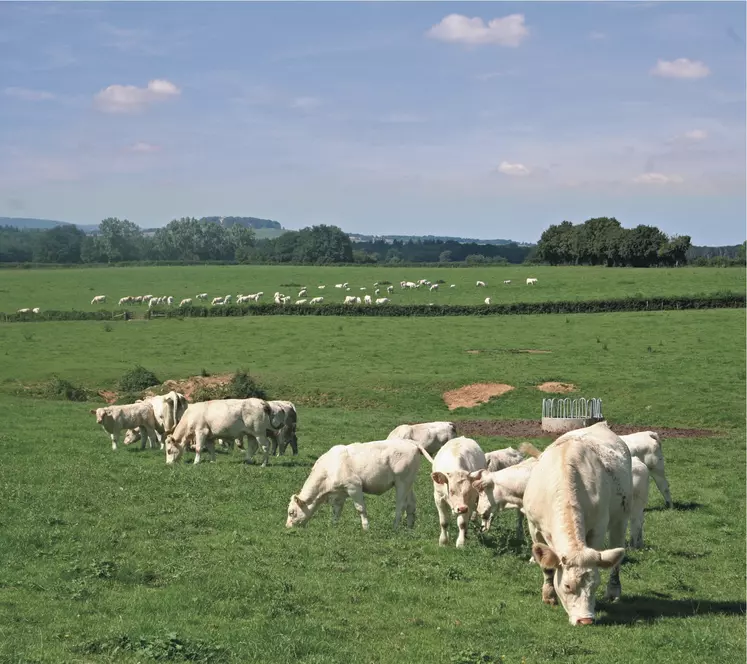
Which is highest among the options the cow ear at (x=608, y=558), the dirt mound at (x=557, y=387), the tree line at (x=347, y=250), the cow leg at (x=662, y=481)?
the tree line at (x=347, y=250)

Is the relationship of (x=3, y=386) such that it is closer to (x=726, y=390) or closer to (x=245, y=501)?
(x=245, y=501)

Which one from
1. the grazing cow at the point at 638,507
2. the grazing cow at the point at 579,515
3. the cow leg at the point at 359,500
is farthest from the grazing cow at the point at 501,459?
the grazing cow at the point at 579,515

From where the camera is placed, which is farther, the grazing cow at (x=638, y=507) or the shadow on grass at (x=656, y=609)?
the grazing cow at (x=638, y=507)

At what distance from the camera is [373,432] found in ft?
120

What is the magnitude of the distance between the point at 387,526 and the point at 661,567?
5351 mm

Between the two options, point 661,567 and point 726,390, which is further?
point 726,390

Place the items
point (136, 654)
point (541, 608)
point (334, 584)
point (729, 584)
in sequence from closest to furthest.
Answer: point (136, 654) → point (541, 608) → point (334, 584) → point (729, 584)

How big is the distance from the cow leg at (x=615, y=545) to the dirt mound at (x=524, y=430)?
71.2ft

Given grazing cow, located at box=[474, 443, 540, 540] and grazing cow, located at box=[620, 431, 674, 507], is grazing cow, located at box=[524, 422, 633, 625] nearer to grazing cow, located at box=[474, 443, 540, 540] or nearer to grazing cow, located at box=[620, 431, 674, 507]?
grazing cow, located at box=[474, 443, 540, 540]

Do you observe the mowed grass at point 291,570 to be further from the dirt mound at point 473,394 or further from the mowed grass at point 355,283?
the mowed grass at point 355,283

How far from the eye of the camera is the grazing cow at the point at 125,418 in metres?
30.2

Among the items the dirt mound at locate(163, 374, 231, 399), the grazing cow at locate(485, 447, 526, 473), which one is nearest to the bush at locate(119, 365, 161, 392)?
the dirt mound at locate(163, 374, 231, 399)

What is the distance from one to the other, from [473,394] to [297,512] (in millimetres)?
30245

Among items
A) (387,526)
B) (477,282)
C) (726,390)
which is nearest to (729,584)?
(387,526)
